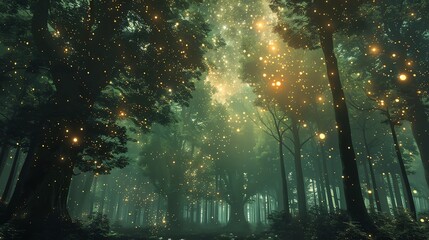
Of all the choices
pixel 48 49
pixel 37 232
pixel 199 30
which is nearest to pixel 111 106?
pixel 48 49

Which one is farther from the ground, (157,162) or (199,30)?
(199,30)

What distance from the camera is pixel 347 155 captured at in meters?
11.3

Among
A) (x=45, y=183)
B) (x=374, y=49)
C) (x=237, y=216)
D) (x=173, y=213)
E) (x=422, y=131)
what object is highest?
(x=374, y=49)

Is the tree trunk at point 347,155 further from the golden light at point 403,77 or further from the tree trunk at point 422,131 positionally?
the tree trunk at point 422,131

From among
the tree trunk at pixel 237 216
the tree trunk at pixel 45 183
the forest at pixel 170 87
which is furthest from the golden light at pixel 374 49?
the tree trunk at pixel 45 183

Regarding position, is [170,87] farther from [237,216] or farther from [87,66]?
[237,216]

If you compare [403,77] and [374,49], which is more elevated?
[374,49]

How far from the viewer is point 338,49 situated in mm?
27969

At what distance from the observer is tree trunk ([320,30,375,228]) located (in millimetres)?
10336

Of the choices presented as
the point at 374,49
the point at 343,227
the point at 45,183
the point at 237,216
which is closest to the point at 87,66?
the point at 45,183

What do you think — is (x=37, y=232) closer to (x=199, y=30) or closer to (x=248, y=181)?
(x=199, y=30)

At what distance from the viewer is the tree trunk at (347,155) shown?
10336 millimetres

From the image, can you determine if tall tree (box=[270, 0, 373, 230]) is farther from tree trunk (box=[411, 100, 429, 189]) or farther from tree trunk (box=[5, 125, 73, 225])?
tree trunk (box=[5, 125, 73, 225])

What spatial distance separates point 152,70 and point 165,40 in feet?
5.93
